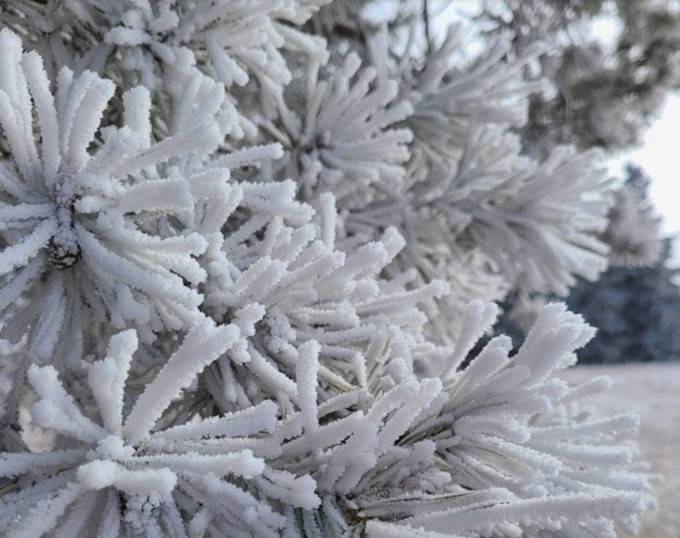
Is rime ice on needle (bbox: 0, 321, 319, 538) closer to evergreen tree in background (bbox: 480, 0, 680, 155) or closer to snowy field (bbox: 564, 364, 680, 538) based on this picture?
snowy field (bbox: 564, 364, 680, 538)

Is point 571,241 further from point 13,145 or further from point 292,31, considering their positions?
point 13,145

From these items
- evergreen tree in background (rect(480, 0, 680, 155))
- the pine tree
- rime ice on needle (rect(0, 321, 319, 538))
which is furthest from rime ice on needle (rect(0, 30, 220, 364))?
evergreen tree in background (rect(480, 0, 680, 155))

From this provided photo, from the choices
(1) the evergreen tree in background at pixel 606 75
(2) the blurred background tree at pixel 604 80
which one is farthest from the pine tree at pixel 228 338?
(1) the evergreen tree in background at pixel 606 75

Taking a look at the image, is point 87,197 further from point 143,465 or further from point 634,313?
point 634,313

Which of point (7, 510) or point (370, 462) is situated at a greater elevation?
point (370, 462)

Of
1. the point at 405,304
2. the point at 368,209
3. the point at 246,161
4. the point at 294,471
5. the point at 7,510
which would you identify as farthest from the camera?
the point at 368,209

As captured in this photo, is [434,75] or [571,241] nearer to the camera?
[434,75]

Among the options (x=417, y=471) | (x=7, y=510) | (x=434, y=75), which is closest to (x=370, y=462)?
(x=417, y=471)
